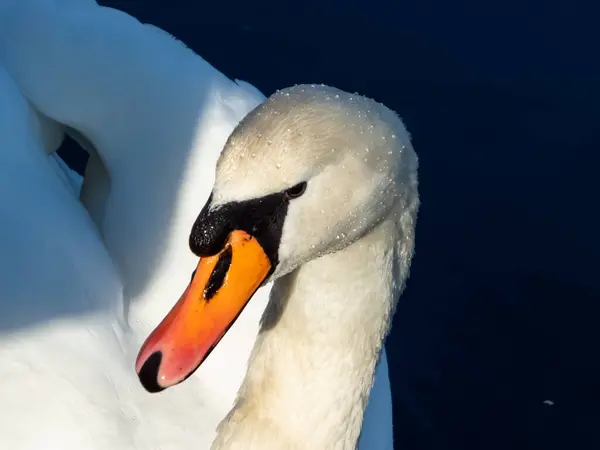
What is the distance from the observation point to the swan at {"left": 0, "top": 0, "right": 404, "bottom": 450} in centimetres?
280

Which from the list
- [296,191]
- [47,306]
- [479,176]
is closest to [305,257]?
[296,191]

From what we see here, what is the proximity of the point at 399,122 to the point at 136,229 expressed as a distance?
128 cm

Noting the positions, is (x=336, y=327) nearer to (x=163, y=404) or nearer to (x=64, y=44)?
(x=163, y=404)

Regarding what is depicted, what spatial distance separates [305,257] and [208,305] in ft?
0.69

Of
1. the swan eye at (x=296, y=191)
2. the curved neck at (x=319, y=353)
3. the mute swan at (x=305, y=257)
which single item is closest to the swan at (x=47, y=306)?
the curved neck at (x=319, y=353)

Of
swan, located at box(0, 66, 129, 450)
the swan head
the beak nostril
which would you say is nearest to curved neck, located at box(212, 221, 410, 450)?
the swan head

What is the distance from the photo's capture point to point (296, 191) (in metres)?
1.82

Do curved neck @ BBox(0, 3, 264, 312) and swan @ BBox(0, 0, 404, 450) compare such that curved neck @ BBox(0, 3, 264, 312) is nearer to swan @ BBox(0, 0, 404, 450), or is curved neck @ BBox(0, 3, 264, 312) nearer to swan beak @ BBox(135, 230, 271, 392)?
swan @ BBox(0, 0, 404, 450)

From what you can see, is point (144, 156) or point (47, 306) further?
point (144, 156)

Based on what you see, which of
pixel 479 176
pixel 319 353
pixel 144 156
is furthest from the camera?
pixel 479 176

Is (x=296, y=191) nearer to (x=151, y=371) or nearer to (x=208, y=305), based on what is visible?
(x=208, y=305)

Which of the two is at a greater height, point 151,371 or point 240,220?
point 240,220

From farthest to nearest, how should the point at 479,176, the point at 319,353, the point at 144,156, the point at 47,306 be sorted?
the point at 479,176 < the point at 144,156 < the point at 47,306 < the point at 319,353

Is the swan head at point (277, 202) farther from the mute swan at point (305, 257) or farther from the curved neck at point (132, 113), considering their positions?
the curved neck at point (132, 113)
